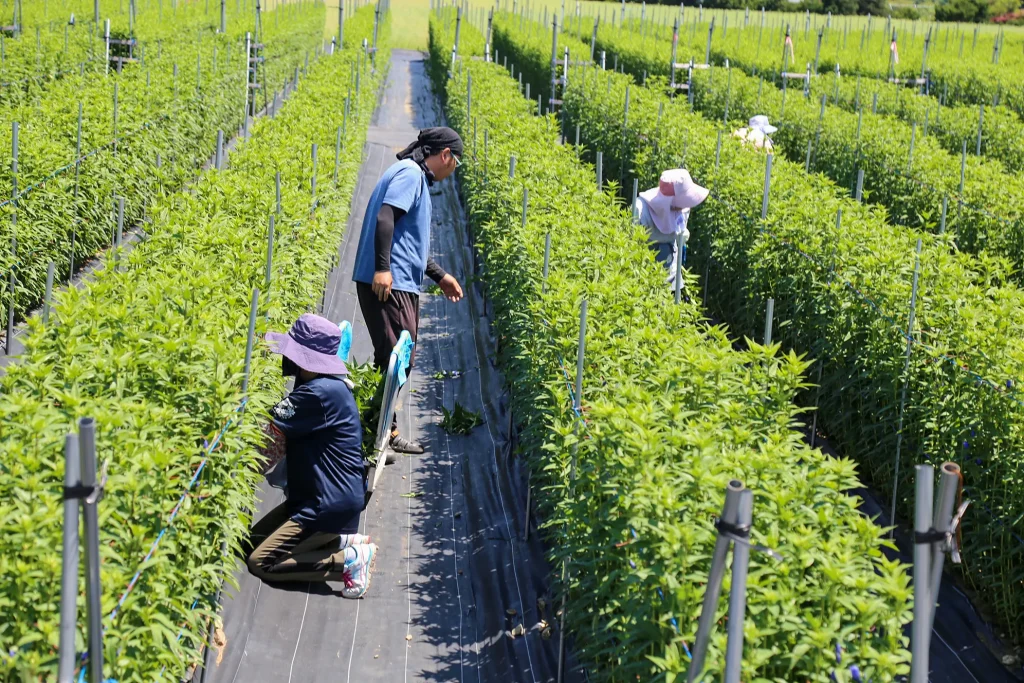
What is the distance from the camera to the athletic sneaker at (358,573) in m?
5.54

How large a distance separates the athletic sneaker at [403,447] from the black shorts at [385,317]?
0.53 meters

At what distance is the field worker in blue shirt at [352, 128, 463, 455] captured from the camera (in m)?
6.81

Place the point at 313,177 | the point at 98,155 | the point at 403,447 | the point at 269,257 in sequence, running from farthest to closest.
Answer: the point at 98,155, the point at 313,177, the point at 403,447, the point at 269,257

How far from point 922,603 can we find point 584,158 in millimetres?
14451

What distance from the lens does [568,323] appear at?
586cm

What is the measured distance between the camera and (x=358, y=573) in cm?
557

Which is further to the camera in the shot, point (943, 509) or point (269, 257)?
point (269, 257)

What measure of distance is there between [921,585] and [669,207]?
6299mm

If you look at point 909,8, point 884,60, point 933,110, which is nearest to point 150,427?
point 933,110

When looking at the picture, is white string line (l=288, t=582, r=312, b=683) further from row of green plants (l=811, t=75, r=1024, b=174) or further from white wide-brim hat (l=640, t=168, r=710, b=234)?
row of green plants (l=811, t=75, r=1024, b=174)

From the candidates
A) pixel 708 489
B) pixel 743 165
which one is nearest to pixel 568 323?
pixel 708 489

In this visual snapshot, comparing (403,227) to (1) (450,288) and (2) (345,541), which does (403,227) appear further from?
(2) (345,541)

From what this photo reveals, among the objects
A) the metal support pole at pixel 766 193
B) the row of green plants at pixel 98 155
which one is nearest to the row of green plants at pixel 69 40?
the row of green plants at pixel 98 155

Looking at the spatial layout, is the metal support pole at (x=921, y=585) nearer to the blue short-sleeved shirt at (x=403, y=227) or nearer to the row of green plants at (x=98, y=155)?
the blue short-sleeved shirt at (x=403, y=227)
